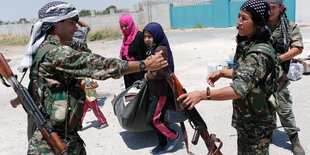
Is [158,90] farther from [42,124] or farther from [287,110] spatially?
[42,124]

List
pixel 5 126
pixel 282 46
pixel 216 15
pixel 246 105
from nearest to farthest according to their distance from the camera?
pixel 246 105 → pixel 282 46 → pixel 5 126 → pixel 216 15

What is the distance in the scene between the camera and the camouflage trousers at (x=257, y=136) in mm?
2604

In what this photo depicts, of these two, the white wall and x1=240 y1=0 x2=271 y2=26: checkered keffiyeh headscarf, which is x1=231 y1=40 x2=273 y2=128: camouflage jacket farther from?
the white wall

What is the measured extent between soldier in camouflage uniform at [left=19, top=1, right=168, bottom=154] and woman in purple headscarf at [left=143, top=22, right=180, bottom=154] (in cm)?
154

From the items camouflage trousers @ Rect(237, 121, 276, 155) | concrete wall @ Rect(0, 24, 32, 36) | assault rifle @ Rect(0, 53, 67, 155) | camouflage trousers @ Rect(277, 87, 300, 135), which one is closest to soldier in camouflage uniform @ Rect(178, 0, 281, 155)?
camouflage trousers @ Rect(237, 121, 276, 155)

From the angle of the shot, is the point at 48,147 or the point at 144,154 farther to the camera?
the point at 144,154

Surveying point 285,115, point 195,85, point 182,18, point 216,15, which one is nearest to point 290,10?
point 216,15

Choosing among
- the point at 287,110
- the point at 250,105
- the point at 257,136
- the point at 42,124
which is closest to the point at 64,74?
the point at 42,124

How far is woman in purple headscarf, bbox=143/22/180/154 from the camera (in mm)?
3961

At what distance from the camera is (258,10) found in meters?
2.35

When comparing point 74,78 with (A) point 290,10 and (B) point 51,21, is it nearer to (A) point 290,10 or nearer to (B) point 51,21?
(B) point 51,21

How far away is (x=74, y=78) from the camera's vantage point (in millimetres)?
2469

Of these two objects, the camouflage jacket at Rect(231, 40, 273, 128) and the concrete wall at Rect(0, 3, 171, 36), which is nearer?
the camouflage jacket at Rect(231, 40, 273, 128)

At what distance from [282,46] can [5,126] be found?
465 centimetres
